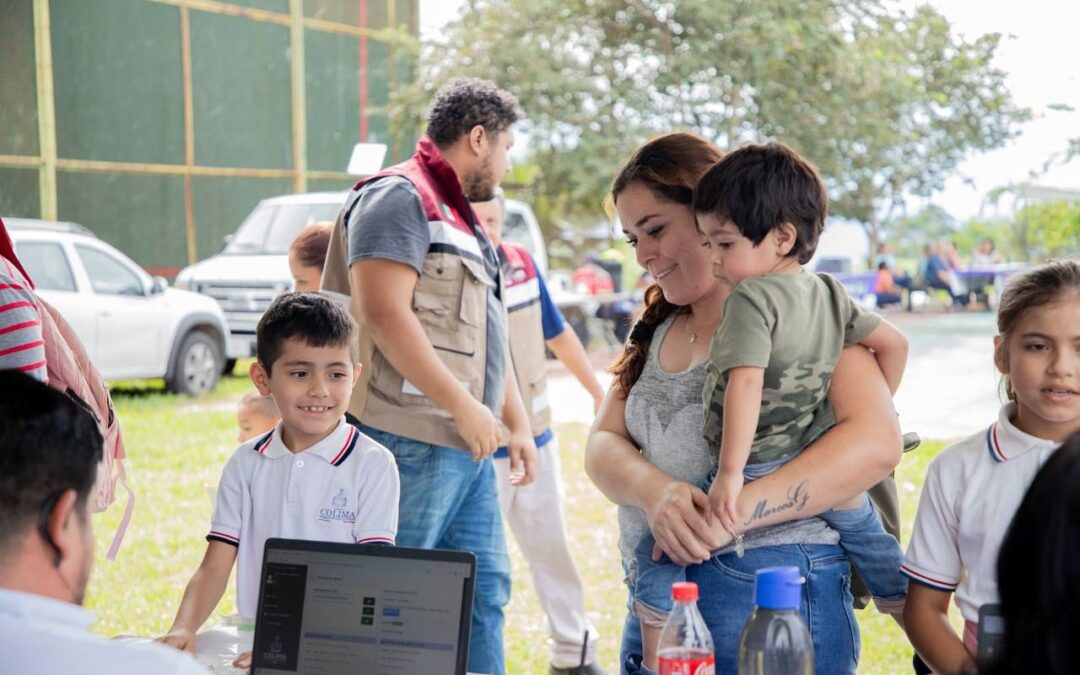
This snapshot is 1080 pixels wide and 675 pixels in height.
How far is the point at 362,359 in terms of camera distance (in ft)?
8.43

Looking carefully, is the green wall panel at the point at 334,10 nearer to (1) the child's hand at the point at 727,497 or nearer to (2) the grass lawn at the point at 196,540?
(2) the grass lawn at the point at 196,540

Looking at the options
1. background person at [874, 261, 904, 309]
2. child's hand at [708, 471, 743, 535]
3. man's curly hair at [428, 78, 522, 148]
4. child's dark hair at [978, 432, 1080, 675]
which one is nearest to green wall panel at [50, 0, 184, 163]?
man's curly hair at [428, 78, 522, 148]

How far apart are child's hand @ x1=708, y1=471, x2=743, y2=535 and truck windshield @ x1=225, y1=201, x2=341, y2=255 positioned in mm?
7127

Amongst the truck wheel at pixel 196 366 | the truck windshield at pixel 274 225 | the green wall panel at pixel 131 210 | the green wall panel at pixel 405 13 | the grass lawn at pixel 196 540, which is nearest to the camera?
the grass lawn at pixel 196 540

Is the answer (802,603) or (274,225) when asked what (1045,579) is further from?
(274,225)

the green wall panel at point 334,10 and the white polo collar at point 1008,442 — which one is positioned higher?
the green wall panel at point 334,10

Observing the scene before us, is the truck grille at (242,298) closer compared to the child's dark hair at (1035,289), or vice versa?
the child's dark hair at (1035,289)

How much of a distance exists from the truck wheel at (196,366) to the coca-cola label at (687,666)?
8326 millimetres

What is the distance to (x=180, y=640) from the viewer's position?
170cm

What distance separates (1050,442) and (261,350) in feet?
4.29

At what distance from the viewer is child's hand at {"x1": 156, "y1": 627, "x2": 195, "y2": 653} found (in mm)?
1691

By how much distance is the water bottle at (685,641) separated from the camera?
1320 millimetres

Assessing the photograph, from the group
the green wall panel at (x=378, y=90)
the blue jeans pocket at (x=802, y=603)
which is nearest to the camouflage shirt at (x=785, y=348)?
the blue jeans pocket at (x=802, y=603)

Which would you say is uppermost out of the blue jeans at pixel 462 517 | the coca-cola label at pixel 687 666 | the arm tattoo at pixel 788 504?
the arm tattoo at pixel 788 504
